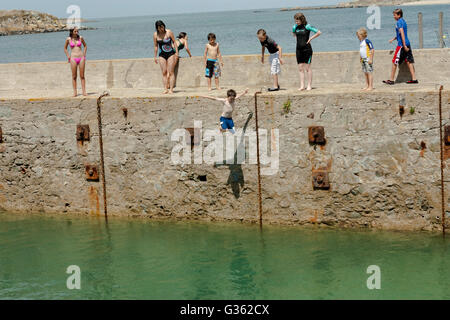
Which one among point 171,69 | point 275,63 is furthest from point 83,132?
point 275,63

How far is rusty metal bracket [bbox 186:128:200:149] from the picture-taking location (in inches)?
487

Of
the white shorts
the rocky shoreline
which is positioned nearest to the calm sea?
the rocky shoreline

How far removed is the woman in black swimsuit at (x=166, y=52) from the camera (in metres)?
13.5

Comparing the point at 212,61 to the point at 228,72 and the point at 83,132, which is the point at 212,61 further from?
the point at 83,132

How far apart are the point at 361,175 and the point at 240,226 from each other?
92.7 inches

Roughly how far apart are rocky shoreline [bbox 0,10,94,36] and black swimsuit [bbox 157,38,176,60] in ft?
383

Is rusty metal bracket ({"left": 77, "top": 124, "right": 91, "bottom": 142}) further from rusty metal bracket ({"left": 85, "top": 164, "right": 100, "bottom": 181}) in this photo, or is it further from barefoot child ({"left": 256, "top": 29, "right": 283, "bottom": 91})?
barefoot child ({"left": 256, "top": 29, "right": 283, "bottom": 91})

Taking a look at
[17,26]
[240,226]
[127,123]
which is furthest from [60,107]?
[17,26]

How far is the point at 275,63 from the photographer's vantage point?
1313 centimetres

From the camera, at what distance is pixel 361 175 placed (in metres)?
11.6

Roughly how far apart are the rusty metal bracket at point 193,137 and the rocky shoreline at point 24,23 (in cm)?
11847

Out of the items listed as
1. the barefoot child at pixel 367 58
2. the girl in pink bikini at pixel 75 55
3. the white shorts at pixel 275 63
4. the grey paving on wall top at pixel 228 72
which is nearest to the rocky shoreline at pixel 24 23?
the grey paving on wall top at pixel 228 72

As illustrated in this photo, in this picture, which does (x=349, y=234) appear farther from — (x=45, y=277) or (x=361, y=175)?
(x=45, y=277)

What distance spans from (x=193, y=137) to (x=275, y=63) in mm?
2239
